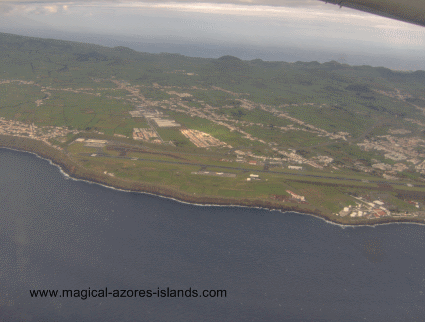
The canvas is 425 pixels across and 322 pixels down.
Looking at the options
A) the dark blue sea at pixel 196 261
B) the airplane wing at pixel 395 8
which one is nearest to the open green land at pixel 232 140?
the dark blue sea at pixel 196 261

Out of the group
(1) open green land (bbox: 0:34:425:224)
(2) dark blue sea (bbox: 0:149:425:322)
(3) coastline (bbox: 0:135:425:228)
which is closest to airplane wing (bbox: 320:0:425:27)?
(2) dark blue sea (bbox: 0:149:425:322)

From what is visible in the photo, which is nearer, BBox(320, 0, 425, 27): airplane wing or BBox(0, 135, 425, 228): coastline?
BBox(320, 0, 425, 27): airplane wing

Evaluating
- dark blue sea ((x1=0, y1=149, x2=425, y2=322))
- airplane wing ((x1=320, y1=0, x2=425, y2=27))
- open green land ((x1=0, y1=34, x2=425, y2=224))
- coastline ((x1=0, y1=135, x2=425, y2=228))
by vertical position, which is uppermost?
airplane wing ((x1=320, y1=0, x2=425, y2=27))

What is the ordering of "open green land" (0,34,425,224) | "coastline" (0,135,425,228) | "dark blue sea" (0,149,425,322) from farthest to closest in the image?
1. "open green land" (0,34,425,224)
2. "coastline" (0,135,425,228)
3. "dark blue sea" (0,149,425,322)

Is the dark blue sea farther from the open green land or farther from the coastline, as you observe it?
the open green land

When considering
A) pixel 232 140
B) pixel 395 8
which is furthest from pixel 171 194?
pixel 395 8

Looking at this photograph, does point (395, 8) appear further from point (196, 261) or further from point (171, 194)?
point (171, 194)

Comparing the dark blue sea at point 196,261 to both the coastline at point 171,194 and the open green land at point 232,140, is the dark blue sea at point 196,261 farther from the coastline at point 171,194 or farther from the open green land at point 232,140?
the open green land at point 232,140

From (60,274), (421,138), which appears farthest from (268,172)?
(421,138)
